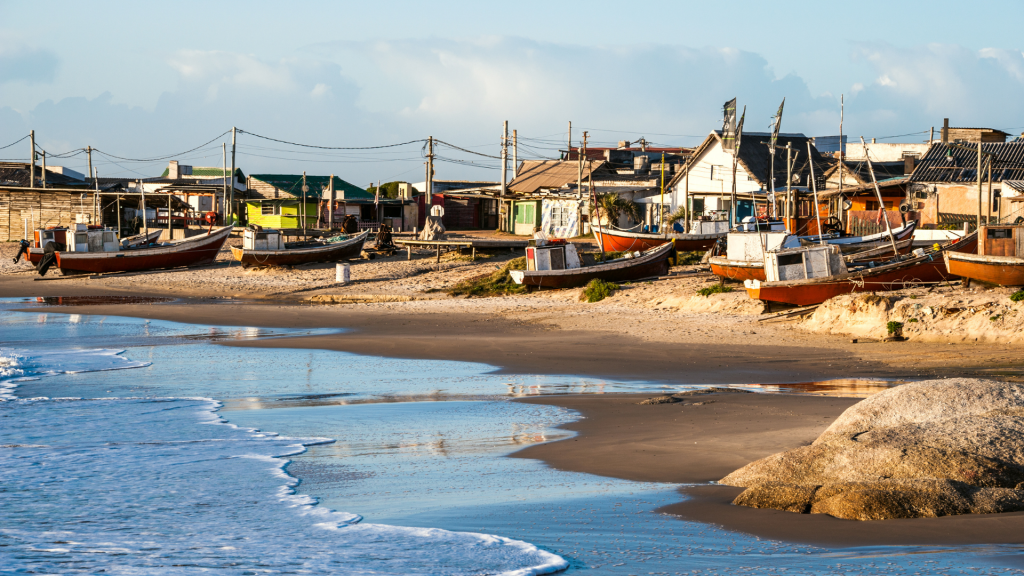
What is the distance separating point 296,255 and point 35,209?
23.1m

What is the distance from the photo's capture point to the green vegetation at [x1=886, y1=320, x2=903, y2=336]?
17547 mm

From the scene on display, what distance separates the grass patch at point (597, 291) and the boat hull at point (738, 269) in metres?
2.97

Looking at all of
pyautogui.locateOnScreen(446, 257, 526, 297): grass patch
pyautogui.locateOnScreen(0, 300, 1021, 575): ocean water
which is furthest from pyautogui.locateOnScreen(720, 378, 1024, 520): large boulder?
pyautogui.locateOnScreen(446, 257, 526, 297): grass patch

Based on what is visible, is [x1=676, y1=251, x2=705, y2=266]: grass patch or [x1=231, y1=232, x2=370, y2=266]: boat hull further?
[x1=231, y1=232, x2=370, y2=266]: boat hull

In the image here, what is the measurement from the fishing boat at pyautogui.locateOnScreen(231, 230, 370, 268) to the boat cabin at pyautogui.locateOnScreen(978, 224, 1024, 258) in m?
24.7

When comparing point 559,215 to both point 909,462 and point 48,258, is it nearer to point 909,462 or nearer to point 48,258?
point 48,258

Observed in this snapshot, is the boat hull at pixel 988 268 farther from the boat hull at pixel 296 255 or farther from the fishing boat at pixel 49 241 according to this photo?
the fishing boat at pixel 49 241

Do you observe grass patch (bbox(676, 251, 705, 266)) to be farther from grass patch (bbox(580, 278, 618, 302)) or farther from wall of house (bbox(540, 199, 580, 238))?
wall of house (bbox(540, 199, 580, 238))

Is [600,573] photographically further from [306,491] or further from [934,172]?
[934,172]

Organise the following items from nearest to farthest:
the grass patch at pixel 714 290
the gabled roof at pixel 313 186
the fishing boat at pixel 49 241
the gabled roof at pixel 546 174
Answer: the grass patch at pixel 714 290, the fishing boat at pixel 49 241, the gabled roof at pixel 546 174, the gabled roof at pixel 313 186

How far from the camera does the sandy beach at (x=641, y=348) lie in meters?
7.95

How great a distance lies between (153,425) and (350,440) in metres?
2.61

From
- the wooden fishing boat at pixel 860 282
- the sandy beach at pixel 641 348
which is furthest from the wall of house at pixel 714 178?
the wooden fishing boat at pixel 860 282

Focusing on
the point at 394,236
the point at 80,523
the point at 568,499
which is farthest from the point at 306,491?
the point at 394,236
